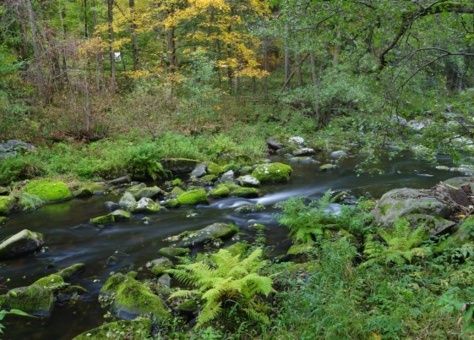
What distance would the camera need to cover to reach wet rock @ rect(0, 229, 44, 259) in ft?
28.6

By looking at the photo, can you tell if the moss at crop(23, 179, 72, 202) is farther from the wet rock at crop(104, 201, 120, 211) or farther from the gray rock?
the gray rock

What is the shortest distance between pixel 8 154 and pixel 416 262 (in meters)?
12.9

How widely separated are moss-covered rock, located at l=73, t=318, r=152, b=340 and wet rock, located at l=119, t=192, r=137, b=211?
597cm

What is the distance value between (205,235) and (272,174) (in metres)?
5.67

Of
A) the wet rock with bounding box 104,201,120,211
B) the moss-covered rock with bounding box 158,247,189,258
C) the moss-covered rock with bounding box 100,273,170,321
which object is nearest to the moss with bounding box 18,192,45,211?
the wet rock with bounding box 104,201,120,211

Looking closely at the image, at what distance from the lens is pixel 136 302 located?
21.0 feet

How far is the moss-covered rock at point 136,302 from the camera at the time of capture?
6285mm

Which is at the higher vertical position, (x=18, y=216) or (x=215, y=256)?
(x=215, y=256)

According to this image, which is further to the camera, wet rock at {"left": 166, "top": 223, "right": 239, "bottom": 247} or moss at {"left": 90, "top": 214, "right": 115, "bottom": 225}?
moss at {"left": 90, "top": 214, "right": 115, "bottom": 225}

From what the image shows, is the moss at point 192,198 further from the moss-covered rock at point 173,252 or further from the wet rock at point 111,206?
the moss-covered rock at point 173,252

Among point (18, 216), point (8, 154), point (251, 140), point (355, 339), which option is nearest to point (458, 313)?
point (355, 339)

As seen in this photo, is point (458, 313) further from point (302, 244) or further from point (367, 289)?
point (302, 244)

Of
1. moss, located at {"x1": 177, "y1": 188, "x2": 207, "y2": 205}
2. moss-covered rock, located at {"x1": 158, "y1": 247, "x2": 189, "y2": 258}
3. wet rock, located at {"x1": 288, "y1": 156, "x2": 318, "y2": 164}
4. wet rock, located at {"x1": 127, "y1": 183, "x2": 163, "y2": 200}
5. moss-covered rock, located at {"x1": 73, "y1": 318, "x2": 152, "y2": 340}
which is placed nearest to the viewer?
moss-covered rock, located at {"x1": 73, "y1": 318, "x2": 152, "y2": 340}

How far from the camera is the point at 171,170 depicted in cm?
1591
